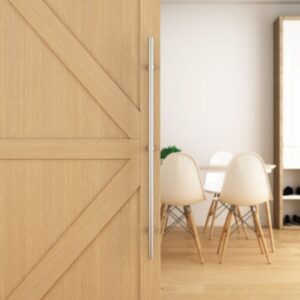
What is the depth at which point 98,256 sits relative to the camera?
7.25ft

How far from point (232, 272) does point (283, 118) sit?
2.27 meters

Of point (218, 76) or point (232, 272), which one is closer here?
point (232, 272)

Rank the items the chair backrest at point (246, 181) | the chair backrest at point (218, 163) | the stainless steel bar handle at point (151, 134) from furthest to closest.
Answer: the chair backrest at point (218, 163) < the chair backrest at point (246, 181) < the stainless steel bar handle at point (151, 134)

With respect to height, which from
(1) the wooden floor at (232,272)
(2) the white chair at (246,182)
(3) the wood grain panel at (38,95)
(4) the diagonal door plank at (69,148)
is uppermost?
(3) the wood grain panel at (38,95)

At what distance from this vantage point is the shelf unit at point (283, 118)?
16.7 feet

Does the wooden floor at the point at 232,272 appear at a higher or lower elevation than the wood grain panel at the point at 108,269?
lower

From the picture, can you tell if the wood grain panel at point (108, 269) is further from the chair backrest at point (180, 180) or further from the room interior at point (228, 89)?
the room interior at point (228, 89)

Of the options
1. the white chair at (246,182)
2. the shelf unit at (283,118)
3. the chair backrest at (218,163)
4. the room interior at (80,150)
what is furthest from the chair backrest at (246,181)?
the room interior at (80,150)

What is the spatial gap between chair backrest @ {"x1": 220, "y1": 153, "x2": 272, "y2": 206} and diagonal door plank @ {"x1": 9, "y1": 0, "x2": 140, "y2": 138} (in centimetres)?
171

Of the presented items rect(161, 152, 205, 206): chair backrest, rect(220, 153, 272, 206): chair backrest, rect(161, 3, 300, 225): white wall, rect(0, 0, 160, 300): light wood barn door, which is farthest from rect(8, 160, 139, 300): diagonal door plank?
rect(161, 3, 300, 225): white wall

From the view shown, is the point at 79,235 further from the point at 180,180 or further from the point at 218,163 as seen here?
the point at 218,163

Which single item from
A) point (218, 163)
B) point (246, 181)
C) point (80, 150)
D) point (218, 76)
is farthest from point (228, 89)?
point (80, 150)

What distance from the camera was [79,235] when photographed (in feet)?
7.22

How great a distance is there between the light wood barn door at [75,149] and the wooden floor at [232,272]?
90 centimetres
